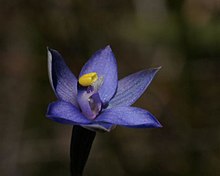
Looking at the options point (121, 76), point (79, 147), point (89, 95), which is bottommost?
point (121, 76)

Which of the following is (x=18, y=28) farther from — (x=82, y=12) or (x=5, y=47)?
(x=82, y=12)

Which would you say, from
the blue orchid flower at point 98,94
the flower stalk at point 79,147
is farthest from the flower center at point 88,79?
the flower stalk at point 79,147

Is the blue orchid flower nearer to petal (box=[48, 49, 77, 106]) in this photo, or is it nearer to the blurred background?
petal (box=[48, 49, 77, 106])

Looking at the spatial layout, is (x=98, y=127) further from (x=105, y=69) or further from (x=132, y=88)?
(x=105, y=69)

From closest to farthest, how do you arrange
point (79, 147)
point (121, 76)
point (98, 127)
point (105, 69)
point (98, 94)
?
point (98, 127), point (79, 147), point (98, 94), point (105, 69), point (121, 76)

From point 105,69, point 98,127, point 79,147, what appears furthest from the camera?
point 105,69

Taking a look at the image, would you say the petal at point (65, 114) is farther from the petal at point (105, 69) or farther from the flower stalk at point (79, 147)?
the petal at point (105, 69)

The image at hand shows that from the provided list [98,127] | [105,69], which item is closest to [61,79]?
[105,69]
